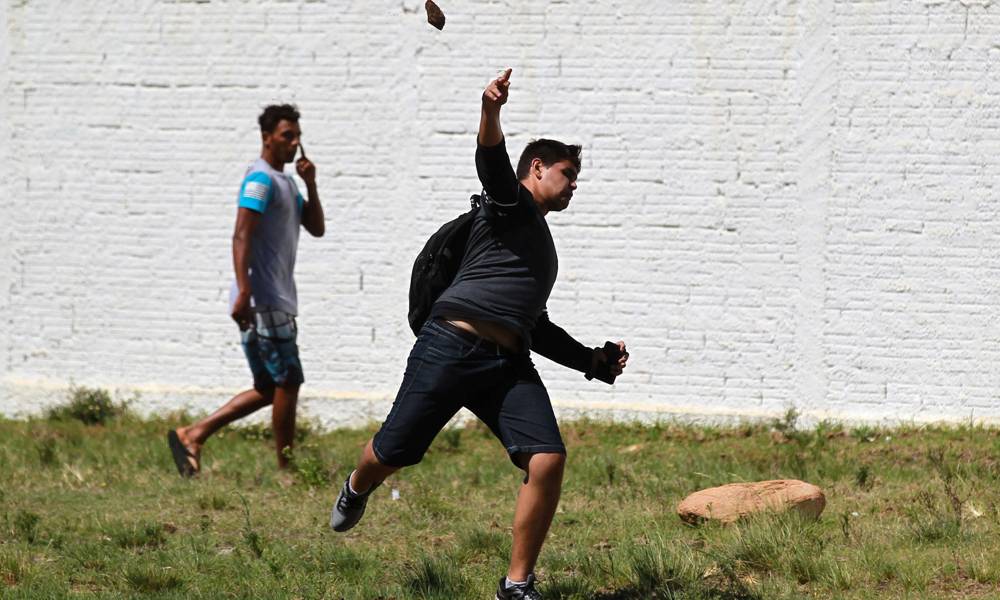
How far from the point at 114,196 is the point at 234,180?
3.17 feet

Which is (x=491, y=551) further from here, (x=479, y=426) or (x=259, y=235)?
(x=479, y=426)

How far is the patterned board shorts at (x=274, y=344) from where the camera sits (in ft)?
24.4

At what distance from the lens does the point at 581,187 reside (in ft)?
31.1

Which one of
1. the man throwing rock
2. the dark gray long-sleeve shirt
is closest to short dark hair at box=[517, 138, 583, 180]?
the man throwing rock

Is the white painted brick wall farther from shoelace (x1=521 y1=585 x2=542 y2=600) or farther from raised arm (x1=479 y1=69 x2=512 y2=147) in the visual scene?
raised arm (x1=479 y1=69 x2=512 y2=147)

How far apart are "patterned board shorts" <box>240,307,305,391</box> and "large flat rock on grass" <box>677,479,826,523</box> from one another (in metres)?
2.39

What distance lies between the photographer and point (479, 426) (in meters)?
9.45

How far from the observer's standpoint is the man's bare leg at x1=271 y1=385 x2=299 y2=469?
24.7ft

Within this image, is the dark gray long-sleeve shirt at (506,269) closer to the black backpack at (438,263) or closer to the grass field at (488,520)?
the black backpack at (438,263)

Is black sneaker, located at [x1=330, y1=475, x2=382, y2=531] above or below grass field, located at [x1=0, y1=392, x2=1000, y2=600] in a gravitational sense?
above

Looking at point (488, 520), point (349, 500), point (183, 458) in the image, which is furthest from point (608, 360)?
point (183, 458)

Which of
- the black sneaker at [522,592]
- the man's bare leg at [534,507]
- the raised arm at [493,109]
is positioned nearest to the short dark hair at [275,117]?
the raised arm at [493,109]

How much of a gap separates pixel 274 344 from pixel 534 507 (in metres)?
3.04

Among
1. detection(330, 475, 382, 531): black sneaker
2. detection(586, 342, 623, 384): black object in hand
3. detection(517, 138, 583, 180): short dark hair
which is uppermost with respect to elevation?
detection(517, 138, 583, 180): short dark hair
